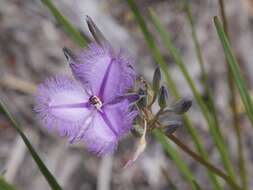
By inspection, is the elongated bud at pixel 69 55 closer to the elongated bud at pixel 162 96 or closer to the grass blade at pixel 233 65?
the elongated bud at pixel 162 96

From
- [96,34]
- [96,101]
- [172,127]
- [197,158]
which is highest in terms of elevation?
[96,34]

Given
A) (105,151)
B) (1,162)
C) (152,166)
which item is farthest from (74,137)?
(1,162)

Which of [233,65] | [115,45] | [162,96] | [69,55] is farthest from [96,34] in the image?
[115,45]

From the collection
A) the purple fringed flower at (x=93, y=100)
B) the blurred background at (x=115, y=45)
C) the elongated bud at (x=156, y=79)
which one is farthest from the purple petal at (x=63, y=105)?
the blurred background at (x=115, y=45)

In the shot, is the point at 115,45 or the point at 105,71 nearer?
the point at 105,71

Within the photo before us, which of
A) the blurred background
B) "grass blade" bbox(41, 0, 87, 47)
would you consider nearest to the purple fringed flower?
"grass blade" bbox(41, 0, 87, 47)

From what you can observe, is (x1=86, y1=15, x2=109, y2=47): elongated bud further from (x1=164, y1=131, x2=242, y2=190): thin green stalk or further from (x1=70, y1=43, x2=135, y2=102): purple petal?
(x1=164, y1=131, x2=242, y2=190): thin green stalk

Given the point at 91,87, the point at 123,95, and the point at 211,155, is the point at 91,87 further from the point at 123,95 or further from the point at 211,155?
the point at 211,155

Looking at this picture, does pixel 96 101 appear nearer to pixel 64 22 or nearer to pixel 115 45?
pixel 64 22
